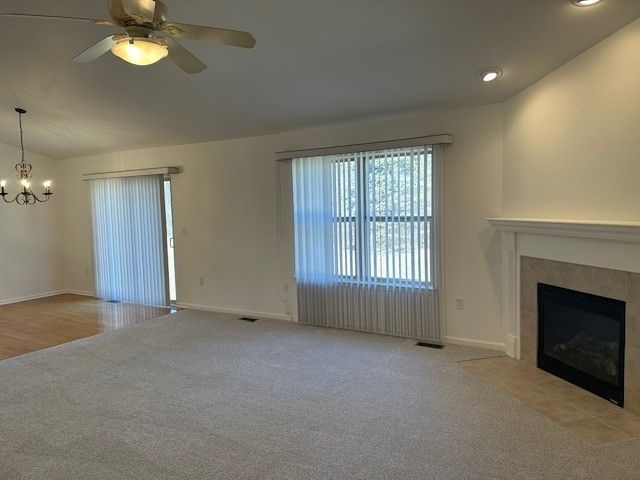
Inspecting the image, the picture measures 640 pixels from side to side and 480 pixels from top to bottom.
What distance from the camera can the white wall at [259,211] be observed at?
398cm

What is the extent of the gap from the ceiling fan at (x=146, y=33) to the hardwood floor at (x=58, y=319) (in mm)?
3568

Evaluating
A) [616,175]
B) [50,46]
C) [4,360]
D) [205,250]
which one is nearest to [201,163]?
[205,250]

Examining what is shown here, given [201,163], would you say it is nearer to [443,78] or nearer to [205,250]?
[205,250]

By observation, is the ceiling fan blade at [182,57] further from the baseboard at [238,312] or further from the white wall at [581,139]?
the baseboard at [238,312]

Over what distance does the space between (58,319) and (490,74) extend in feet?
19.2

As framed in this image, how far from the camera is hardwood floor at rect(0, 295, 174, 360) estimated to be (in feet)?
14.8

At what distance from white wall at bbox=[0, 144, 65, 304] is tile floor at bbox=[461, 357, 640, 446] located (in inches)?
274

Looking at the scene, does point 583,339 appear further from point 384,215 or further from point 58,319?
point 58,319

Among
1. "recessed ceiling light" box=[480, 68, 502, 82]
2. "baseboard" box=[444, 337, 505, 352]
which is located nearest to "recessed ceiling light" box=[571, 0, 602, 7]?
"recessed ceiling light" box=[480, 68, 502, 82]

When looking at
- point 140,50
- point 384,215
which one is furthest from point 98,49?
point 384,215

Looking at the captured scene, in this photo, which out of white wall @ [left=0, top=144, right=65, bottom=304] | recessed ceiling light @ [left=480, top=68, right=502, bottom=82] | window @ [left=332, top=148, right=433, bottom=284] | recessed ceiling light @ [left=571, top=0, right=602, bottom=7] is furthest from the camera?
white wall @ [left=0, top=144, right=65, bottom=304]

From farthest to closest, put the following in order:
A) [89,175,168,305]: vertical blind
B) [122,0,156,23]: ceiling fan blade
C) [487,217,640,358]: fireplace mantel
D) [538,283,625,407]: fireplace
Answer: [89,175,168,305]: vertical blind → [538,283,625,407]: fireplace → [487,217,640,358]: fireplace mantel → [122,0,156,23]: ceiling fan blade

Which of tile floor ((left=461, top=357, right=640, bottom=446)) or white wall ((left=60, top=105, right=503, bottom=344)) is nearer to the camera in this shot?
tile floor ((left=461, top=357, right=640, bottom=446))

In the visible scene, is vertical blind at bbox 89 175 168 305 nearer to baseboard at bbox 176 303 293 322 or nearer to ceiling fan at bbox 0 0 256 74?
baseboard at bbox 176 303 293 322
